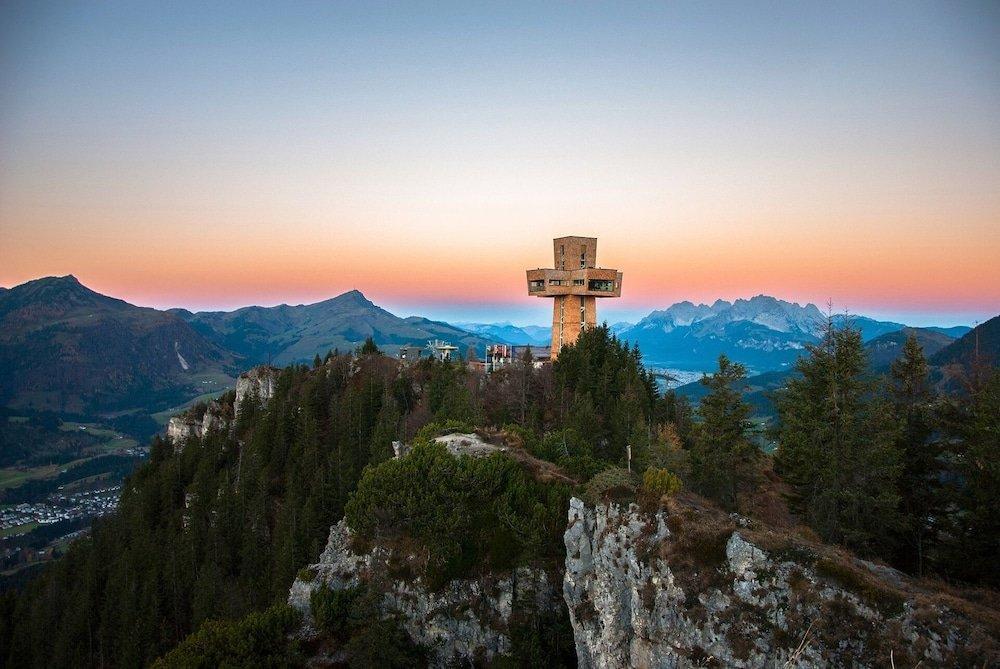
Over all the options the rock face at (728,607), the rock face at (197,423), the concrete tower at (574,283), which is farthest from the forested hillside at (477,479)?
the concrete tower at (574,283)

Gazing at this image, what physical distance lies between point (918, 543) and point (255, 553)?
193 ft

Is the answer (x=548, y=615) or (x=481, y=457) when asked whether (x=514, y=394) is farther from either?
(x=548, y=615)

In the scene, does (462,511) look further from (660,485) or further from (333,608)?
(660,485)

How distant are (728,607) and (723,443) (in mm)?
15863

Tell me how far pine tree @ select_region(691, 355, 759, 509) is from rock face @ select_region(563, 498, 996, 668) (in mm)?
12543

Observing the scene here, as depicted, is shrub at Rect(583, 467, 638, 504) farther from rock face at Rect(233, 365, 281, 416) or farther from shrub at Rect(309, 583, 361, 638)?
rock face at Rect(233, 365, 281, 416)

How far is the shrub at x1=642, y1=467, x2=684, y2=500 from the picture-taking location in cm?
2193

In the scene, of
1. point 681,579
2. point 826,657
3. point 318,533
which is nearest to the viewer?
point 826,657

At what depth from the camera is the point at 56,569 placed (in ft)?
254

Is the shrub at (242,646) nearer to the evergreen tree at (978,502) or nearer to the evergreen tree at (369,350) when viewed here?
the evergreen tree at (978,502)

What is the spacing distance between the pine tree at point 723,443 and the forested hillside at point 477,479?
0.13 metres

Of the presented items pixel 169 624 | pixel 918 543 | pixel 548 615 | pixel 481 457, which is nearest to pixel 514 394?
pixel 481 457

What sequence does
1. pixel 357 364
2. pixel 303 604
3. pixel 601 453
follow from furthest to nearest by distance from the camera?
pixel 357 364 < pixel 601 453 < pixel 303 604

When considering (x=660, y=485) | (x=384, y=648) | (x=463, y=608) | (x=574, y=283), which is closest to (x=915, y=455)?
(x=660, y=485)
